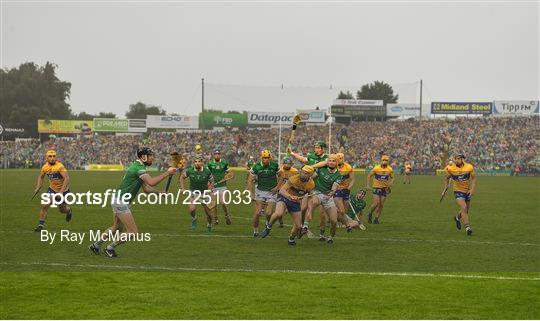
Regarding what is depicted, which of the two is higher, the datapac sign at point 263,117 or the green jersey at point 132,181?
the datapac sign at point 263,117

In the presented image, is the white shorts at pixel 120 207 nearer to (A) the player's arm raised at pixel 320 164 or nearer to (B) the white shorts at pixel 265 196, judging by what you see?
(A) the player's arm raised at pixel 320 164

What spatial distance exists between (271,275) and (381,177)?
499 inches

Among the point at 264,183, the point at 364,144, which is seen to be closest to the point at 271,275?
the point at 264,183

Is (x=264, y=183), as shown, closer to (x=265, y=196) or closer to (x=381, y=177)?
(x=265, y=196)

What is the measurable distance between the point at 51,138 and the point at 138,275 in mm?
105826

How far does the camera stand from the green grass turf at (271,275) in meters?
11.1

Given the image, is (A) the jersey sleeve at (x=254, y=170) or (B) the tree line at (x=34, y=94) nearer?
(A) the jersey sleeve at (x=254, y=170)

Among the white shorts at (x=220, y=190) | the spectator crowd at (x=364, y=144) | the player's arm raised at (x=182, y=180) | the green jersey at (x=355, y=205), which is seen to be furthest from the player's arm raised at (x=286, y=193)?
the spectator crowd at (x=364, y=144)

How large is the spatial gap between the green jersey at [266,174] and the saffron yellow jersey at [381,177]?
17.8 ft

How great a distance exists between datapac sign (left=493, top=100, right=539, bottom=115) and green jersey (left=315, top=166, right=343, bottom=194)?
96650 mm

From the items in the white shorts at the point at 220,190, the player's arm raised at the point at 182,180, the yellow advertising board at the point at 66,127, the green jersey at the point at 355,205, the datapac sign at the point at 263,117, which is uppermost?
the datapac sign at the point at 263,117

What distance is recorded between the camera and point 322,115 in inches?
4309

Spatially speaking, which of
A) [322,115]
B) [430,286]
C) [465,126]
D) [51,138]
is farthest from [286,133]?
[430,286]

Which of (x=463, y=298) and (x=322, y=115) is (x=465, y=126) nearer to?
(x=322, y=115)
